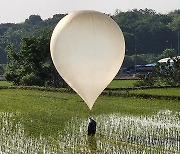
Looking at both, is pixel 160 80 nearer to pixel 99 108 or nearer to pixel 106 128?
pixel 99 108

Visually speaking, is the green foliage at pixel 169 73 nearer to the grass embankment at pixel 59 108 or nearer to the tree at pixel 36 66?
the grass embankment at pixel 59 108

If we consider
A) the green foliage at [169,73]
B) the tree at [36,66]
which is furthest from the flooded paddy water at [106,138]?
the tree at [36,66]

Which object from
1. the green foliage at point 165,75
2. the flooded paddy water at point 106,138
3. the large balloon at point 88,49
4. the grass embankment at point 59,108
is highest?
the large balloon at point 88,49

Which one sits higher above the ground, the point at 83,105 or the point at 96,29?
the point at 96,29

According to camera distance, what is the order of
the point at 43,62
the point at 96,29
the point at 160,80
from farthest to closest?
the point at 43,62
the point at 160,80
the point at 96,29

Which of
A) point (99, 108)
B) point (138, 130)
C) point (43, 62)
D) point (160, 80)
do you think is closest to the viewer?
point (138, 130)

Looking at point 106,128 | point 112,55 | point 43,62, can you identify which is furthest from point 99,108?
point 43,62

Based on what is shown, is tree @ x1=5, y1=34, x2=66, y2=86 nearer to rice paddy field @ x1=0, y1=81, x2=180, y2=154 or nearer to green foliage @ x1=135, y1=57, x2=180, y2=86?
green foliage @ x1=135, y1=57, x2=180, y2=86
